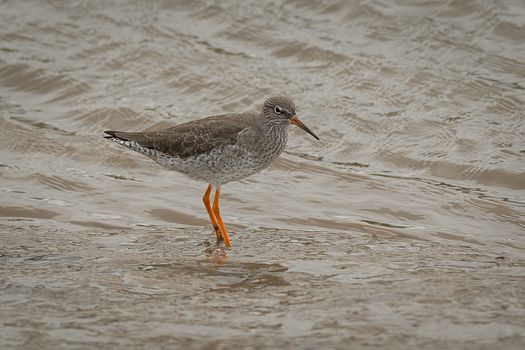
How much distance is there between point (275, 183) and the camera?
10055mm

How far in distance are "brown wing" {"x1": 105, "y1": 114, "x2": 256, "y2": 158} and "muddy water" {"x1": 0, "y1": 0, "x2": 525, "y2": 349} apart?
847mm

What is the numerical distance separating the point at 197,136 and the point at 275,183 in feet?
6.10

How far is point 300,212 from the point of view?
9.02 m

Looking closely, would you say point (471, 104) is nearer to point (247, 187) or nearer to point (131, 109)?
point (247, 187)

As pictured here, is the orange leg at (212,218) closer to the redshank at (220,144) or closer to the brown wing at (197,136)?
the redshank at (220,144)

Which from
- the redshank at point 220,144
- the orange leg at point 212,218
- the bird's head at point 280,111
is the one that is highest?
the bird's head at point 280,111

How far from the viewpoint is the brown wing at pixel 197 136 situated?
8.44 meters

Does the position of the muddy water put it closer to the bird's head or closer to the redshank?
the redshank

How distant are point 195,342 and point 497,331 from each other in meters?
2.04

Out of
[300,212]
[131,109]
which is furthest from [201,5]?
[300,212]

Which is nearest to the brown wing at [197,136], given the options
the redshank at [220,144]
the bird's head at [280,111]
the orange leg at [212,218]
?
the redshank at [220,144]

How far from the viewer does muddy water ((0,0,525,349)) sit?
5.51m

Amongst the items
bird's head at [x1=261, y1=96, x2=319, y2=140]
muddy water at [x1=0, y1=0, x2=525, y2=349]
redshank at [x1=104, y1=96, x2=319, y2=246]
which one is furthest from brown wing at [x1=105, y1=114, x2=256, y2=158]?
Result: muddy water at [x1=0, y1=0, x2=525, y2=349]

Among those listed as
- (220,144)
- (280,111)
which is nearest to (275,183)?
(280,111)
